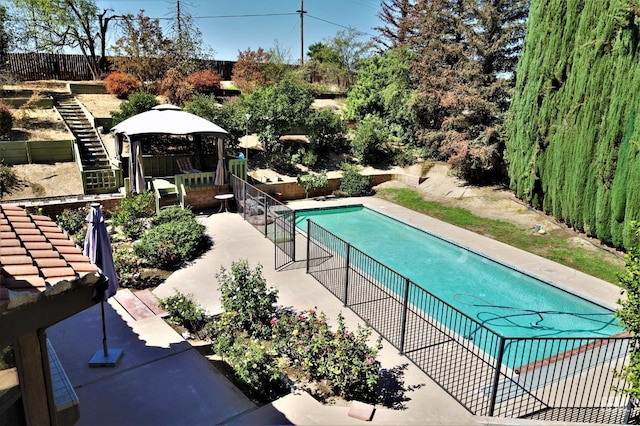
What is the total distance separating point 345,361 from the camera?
17.9ft

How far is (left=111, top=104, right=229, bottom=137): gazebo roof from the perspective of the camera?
1254 cm

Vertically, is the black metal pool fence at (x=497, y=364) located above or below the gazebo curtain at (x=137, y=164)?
below

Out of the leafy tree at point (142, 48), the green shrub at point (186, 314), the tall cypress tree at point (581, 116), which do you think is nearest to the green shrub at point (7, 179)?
the green shrub at point (186, 314)

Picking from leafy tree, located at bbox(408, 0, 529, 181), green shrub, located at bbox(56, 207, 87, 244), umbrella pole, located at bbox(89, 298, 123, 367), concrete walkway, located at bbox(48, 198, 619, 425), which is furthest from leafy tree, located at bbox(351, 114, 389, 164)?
umbrella pole, located at bbox(89, 298, 123, 367)

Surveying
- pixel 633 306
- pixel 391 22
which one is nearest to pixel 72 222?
pixel 633 306

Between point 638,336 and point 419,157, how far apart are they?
53.4 feet

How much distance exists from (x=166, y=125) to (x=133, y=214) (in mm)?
3061

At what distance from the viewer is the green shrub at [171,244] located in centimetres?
942

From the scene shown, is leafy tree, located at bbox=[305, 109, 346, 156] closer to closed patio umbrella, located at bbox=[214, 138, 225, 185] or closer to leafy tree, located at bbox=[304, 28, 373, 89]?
closed patio umbrella, located at bbox=[214, 138, 225, 185]

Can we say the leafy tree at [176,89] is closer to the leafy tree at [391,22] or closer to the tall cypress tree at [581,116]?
the tall cypress tree at [581,116]

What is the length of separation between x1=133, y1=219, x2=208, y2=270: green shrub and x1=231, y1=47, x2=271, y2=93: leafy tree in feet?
53.8

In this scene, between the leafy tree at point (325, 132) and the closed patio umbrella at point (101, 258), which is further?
the leafy tree at point (325, 132)

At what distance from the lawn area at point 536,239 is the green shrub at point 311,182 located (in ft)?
9.85

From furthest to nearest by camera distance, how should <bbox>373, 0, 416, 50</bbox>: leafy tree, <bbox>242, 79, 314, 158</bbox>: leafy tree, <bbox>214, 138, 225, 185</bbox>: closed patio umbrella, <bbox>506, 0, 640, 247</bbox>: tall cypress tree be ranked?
<bbox>373, 0, 416, 50</bbox>: leafy tree, <bbox>242, 79, 314, 158</bbox>: leafy tree, <bbox>214, 138, 225, 185</bbox>: closed patio umbrella, <bbox>506, 0, 640, 247</bbox>: tall cypress tree
